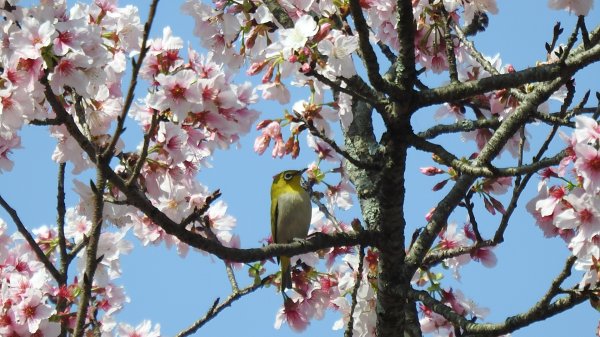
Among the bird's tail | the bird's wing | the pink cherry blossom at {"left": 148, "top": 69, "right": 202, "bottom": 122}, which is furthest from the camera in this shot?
the bird's wing

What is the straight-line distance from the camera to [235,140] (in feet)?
17.0

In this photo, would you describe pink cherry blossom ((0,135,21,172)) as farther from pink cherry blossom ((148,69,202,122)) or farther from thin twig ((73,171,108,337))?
thin twig ((73,171,108,337))

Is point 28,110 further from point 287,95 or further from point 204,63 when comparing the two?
point 287,95

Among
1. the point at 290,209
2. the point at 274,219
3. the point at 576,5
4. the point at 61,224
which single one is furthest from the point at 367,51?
the point at 274,219

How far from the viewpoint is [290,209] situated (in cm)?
630

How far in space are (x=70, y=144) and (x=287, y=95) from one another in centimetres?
132

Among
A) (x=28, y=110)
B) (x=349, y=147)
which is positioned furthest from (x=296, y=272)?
(x=28, y=110)

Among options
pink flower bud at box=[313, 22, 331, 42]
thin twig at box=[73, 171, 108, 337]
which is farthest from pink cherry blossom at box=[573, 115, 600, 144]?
thin twig at box=[73, 171, 108, 337]

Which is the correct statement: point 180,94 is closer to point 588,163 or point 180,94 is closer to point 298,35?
point 298,35

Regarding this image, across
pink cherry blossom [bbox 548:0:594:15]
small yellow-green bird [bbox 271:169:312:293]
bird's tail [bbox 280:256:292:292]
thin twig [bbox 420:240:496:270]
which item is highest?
small yellow-green bird [bbox 271:169:312:293]

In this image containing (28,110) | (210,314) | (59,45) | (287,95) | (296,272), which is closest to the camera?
(59,45)

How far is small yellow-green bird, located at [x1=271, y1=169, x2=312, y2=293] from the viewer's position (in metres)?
6.29

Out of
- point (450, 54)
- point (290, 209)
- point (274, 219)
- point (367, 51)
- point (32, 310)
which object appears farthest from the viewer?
point (274, 219)

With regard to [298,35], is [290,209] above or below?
above
